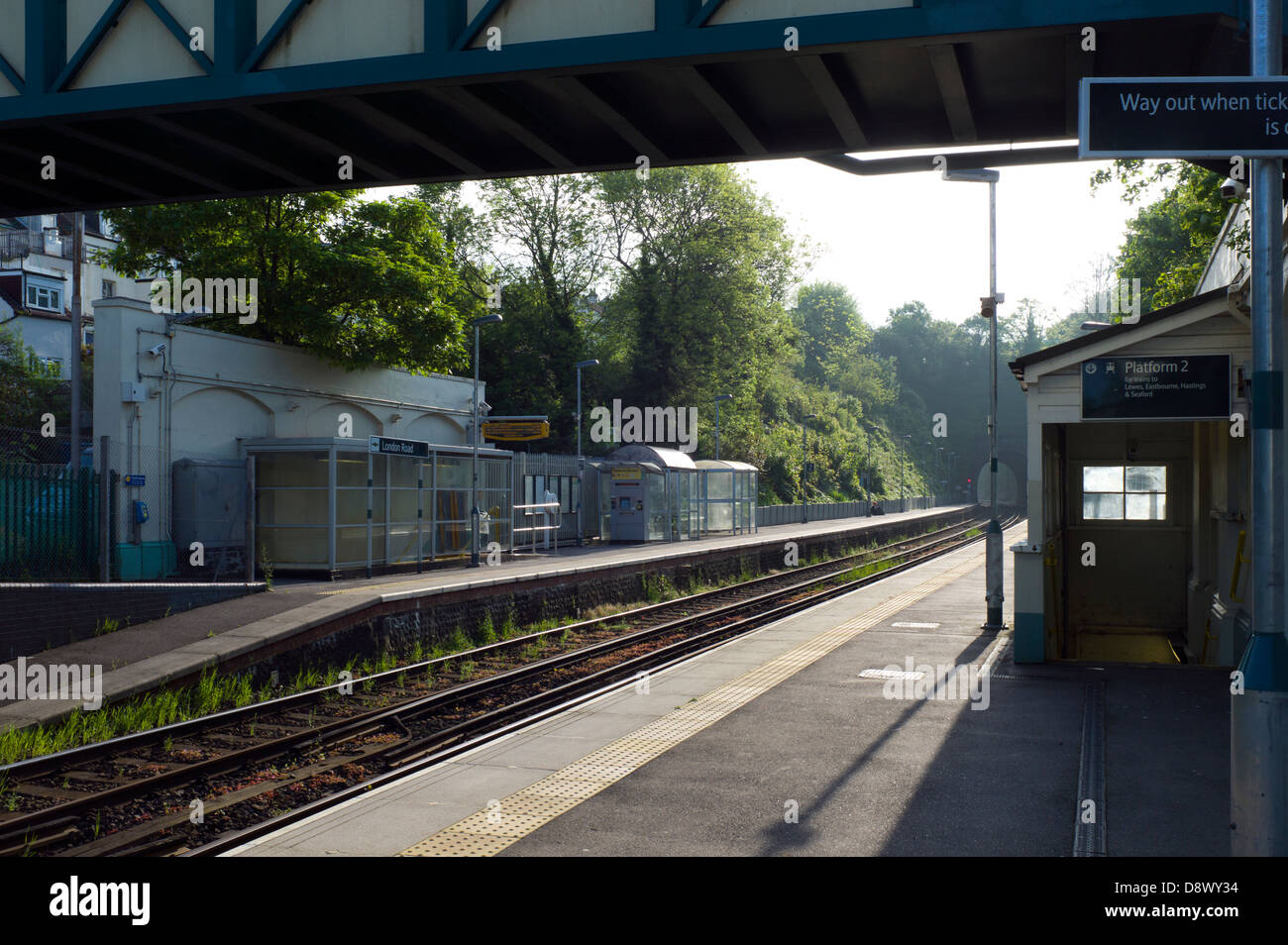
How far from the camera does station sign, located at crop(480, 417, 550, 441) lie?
28219 millimetres

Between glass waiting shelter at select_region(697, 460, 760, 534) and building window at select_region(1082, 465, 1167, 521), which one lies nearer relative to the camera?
building window at select_region(1082, 465, 1167, 521)

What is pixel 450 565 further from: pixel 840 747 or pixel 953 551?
pixel 953 551

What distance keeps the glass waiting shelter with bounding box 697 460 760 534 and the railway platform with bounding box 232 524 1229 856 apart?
24441 mm

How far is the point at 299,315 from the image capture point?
2283 cm

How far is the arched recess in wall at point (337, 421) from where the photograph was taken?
2323 centimetres

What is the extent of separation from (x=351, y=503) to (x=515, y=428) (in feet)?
26.6

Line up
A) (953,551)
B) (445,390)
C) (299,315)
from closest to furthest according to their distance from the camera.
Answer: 1. (299,315)
2. (445,390)
3. (953,551)

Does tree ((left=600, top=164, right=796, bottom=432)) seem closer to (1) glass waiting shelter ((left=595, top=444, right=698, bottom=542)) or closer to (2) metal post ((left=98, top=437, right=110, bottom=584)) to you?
(1) glass waiting shelter ((left=595, top=444, right=698, bottom=542))

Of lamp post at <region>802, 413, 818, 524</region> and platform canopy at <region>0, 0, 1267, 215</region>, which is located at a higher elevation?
platform canopy at <region>0, 0, 1267, 215</region>

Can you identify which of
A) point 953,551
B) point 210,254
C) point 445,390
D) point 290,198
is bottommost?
point 953,551

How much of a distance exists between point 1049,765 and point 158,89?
26.3 feet

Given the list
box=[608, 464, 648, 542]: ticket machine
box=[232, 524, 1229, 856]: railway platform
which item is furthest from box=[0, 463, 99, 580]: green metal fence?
box=[608, 464, 648, 542]: ticket machine

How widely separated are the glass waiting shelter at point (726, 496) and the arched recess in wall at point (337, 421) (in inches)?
550
